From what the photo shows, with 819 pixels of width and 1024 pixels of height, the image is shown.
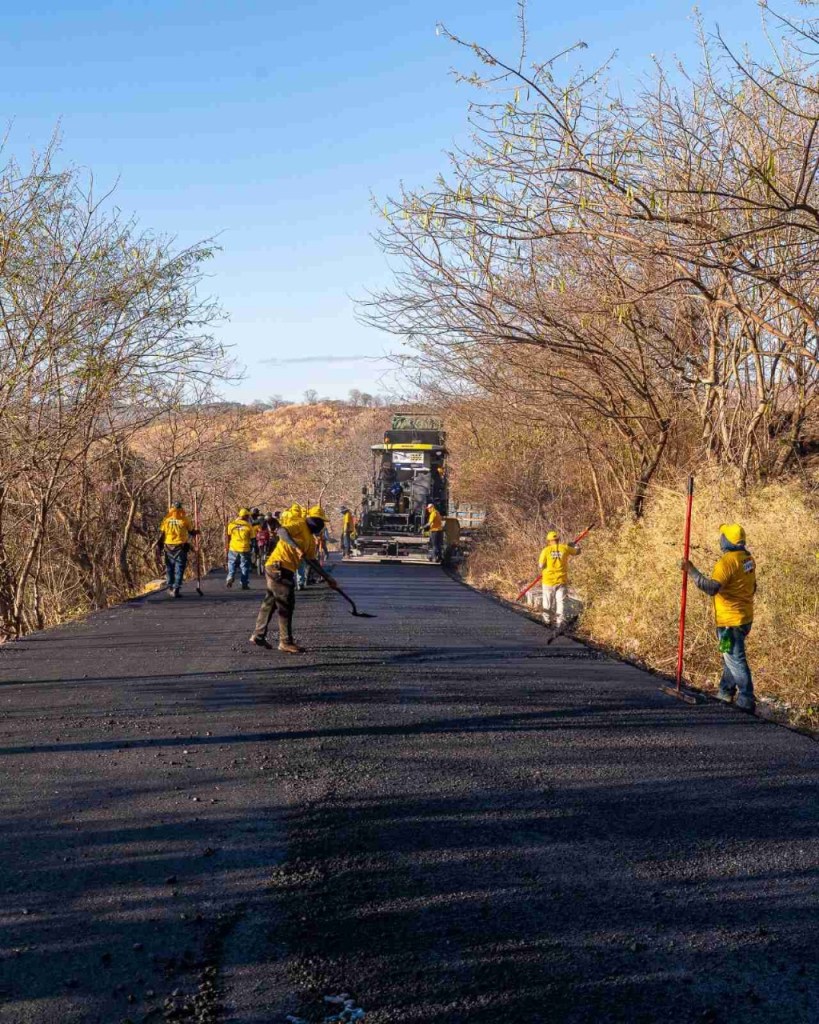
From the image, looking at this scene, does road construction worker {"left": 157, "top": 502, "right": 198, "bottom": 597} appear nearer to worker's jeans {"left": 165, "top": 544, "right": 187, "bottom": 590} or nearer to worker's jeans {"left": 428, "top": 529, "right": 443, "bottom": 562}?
worker's jeans {"left": 165, "top": 544, "right": 187, "bottom": 590}

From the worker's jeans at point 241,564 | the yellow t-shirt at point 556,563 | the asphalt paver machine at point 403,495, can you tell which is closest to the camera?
the yellow t-shirt at point 556,563

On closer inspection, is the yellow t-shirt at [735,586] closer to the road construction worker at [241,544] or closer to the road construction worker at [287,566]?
the road construction worker at [287,566]

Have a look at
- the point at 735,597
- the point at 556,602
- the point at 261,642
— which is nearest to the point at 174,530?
the point at 261,642

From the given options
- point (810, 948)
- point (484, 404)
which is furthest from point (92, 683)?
point (484, 404)

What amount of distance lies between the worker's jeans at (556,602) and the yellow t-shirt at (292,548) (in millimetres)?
4133

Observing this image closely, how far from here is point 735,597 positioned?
1116cm

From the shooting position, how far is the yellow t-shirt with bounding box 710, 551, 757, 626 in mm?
11109

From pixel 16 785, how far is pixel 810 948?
4.94 m

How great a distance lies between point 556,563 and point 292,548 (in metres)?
4.52

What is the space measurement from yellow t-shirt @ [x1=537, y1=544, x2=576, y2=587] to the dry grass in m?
0.96

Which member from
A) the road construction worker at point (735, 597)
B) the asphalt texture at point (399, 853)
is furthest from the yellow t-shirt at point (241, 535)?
the road construction worker at point (735, 597)

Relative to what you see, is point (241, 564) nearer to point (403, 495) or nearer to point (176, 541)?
point (176, 541)

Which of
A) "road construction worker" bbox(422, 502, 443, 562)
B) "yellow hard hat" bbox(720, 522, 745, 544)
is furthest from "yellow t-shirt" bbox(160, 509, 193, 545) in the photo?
"yellow hard hat" bbox(720, 522, 745, 544)

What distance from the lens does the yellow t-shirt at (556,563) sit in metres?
16.5
